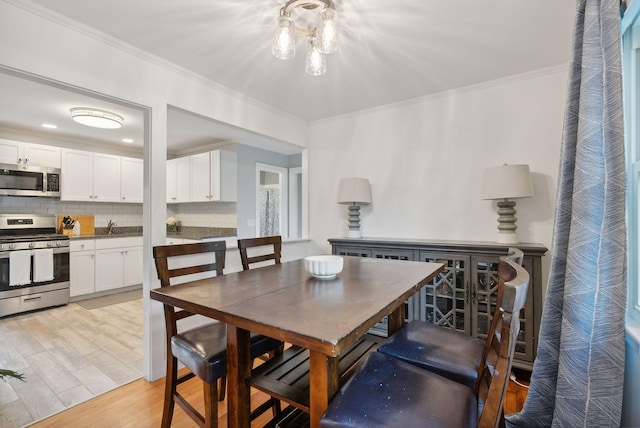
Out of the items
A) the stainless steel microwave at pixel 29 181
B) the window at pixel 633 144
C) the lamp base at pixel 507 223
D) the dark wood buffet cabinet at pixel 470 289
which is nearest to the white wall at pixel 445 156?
the lamp base at pixel 507 223

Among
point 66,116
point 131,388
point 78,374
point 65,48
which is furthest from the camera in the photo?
point 66,116

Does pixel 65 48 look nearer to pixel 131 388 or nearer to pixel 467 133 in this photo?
pixel 131 388

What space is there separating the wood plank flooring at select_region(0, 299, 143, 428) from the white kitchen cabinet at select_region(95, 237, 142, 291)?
63 cm

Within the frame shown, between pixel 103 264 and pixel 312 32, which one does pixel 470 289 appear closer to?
pixel 312 32

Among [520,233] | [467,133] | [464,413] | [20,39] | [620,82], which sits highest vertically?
[20,39]

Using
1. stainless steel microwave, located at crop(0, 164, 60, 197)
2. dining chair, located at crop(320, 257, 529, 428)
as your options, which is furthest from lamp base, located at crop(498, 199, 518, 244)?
stainless steel microwave, located at crop(0, 164, 60, 197)

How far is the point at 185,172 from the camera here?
4.75 meters

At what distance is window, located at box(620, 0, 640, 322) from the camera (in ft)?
4.25

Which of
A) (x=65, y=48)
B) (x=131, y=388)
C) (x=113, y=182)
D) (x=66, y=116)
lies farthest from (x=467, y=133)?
(x=113, y=182)

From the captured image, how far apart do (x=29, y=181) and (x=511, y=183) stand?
217 inches

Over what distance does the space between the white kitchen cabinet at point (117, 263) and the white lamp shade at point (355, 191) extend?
3.47 meters

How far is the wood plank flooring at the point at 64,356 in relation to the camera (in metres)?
1.93

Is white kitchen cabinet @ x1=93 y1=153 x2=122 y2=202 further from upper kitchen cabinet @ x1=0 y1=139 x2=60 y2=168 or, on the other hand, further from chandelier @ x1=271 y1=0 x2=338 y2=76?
chandelier @ x1=271 y1=0 x2=338 y2=76

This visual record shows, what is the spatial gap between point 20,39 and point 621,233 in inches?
122
